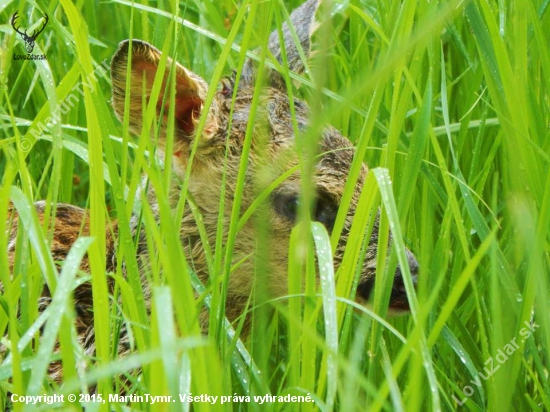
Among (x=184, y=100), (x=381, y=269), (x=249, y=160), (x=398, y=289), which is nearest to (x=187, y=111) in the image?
(x=184, y=100)

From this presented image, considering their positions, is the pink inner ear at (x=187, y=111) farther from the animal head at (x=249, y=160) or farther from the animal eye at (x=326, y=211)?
the animal eye at (x=326, y=211)

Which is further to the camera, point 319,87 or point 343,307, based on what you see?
point 343,307

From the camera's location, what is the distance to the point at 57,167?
2.72 meters

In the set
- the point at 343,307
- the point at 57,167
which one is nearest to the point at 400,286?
the point at 343,307

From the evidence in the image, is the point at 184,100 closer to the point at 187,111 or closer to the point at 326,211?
the point at 187,111

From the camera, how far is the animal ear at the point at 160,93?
348 centimetres

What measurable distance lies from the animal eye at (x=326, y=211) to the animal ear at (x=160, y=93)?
57 cm

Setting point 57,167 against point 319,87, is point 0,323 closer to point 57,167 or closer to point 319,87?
point 57,167

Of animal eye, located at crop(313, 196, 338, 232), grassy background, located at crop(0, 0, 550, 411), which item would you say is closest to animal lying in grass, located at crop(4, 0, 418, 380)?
animal eye, located at crop(313, 196, 338, 232)

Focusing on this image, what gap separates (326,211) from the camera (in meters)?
3.73

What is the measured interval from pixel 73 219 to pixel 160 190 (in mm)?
1992

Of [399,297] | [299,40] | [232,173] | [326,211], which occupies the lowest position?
[399,297]

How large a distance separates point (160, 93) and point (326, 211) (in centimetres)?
81

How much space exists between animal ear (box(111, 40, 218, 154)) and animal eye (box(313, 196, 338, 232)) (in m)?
0.57
